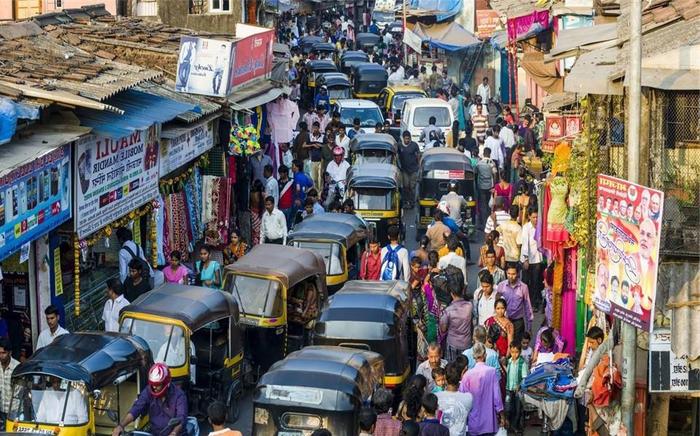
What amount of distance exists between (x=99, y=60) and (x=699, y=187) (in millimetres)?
11353

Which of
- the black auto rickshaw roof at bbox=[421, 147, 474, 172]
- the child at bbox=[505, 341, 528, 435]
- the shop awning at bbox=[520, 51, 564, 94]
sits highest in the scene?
the shop awning at bbox=[520, 51, 564, 94]

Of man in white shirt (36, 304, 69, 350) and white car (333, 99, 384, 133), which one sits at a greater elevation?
white car (333, 99, 384, 133)

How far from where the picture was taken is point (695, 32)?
14.2 meters

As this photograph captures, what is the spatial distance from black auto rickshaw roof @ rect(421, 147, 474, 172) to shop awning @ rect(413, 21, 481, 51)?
67.9 ft

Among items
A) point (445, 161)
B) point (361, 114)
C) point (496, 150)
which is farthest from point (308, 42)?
point (445, 161)

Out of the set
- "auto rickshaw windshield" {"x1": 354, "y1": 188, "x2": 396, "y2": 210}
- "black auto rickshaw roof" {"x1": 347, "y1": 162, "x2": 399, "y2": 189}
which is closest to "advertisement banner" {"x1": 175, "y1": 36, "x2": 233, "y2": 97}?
"black auto rickshaw roof" {"x1": 347, "y1": 162, "x2": 399, "y2": 189}

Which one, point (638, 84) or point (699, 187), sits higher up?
point (638, 84)

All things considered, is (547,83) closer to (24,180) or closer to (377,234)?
(377,234)

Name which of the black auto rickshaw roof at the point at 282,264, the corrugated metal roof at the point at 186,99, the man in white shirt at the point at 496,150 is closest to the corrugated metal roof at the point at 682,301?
the black auto rickshaw roof at the point at 282,264

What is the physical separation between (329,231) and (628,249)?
942cm

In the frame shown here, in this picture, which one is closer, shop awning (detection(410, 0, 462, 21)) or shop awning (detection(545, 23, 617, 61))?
shop awning (detection(545, 23, 617, 61))

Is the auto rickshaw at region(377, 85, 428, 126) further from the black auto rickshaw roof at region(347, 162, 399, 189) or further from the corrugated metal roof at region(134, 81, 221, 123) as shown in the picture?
the corrugated metal roof at region(134, 81, 221, 123)

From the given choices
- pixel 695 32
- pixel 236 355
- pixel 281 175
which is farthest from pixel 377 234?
pixel 695 32

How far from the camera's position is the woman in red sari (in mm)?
17141
